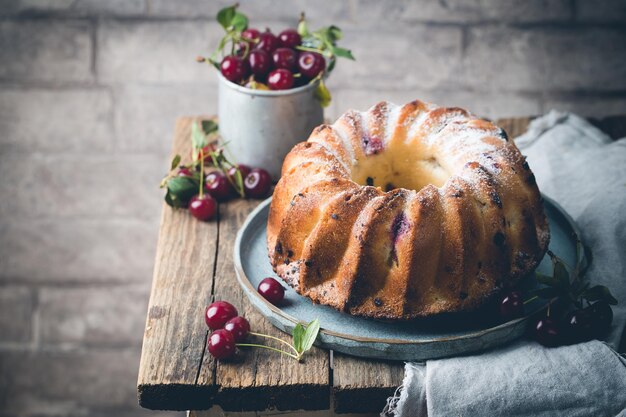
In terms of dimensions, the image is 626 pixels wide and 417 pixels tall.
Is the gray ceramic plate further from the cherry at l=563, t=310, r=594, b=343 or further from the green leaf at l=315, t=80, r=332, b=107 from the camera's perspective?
the green leaf at l=315, t=80, r=332, b=107

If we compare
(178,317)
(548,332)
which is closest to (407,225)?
(548,332)

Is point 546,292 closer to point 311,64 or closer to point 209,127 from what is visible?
point 311,64

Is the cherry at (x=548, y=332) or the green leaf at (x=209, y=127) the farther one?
the green leaf at (x=209, y=127)

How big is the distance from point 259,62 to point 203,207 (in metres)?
0.35

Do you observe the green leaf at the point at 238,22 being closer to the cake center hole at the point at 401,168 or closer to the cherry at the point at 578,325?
the cake center hole at the point at 401,168

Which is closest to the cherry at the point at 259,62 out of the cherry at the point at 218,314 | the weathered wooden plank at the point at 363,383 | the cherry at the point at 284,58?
the cherry at the point at 284,58

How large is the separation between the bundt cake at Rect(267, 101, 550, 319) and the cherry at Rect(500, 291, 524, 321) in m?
0.02

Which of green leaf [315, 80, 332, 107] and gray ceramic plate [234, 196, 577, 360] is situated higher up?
green leaf [315, 80, 332, 107]

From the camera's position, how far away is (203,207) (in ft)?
5.76

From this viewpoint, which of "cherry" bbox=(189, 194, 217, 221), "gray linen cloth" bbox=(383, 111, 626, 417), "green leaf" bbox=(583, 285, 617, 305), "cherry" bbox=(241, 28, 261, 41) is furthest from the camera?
"cherry" bbox=(241, 28, 261, 41)

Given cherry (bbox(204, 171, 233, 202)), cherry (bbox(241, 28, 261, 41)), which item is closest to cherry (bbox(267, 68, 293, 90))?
cherry (bbox(241, 28, 261, 41))

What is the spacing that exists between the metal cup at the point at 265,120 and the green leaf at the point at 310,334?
0.62 m

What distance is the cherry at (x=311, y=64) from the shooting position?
1791 mm

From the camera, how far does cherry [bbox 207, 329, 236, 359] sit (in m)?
1.34
